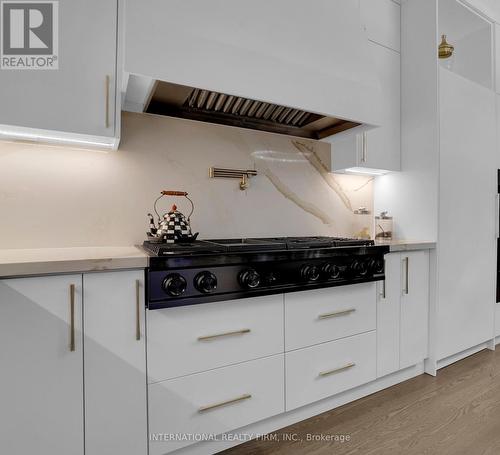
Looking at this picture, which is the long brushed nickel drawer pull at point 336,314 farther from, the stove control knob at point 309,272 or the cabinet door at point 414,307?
the cabinet door at point 414,307

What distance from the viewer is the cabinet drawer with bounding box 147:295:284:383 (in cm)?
131

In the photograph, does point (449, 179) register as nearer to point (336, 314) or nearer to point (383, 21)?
point (383, 21)

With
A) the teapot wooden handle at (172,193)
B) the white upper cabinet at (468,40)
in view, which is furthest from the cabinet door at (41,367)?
the white upper cabinet at (468,40)

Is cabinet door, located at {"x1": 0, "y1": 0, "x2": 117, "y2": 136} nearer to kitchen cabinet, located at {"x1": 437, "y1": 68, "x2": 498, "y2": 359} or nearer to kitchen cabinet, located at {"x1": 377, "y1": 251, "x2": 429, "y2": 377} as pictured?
kitchen cabinet, located at {"x1": 377, "y1": 251, "x2": 429, "y2": 377}

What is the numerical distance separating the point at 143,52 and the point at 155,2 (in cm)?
22

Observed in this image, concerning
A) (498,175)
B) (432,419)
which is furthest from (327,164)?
(432,419)

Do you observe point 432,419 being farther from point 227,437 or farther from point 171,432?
point 171,432

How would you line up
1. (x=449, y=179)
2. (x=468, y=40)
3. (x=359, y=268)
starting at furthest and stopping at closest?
(x=468, y=40) < (x=449, y=179) < (x=359, y=268)

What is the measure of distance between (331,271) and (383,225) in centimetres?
113

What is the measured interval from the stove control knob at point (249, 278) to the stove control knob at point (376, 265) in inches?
30.8

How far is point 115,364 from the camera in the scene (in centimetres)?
123

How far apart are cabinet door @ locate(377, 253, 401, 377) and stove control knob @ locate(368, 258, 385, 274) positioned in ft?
0.37

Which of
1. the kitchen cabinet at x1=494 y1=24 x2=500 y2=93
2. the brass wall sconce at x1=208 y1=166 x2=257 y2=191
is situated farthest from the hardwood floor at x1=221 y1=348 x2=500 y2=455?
the kitchen cabinet at x1=494 y1=24 x2=500 y2=93

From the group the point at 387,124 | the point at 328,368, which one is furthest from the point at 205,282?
the point at 387,124
